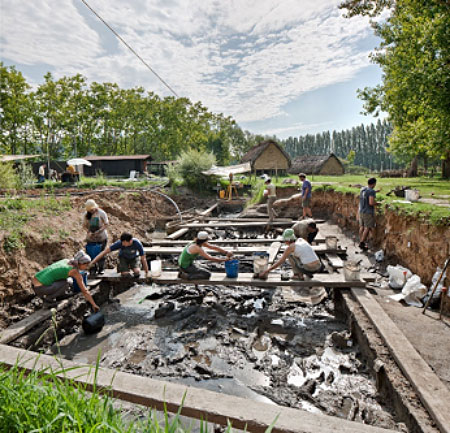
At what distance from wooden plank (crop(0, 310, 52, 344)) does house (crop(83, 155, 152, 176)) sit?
2958 cm

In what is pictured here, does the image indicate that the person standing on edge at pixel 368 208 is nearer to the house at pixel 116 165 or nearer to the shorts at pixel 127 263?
the shorts at pixel 127 263

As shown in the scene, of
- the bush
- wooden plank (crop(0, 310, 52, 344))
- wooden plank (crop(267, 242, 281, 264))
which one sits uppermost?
the bush

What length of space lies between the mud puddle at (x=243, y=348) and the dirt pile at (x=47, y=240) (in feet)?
4.26

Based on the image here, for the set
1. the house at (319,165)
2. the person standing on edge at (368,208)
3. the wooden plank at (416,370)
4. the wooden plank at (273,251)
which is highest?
the house at (319,165)

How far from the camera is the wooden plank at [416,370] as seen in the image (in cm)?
243

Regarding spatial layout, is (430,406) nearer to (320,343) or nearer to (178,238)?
(320,343)

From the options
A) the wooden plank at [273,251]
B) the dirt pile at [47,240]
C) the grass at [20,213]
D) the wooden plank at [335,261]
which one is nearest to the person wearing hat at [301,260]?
the wooden plank at [335,261]

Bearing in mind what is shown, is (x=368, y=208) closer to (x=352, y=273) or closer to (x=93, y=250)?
(x=352, y=273)

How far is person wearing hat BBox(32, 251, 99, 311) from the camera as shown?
15.8 ft

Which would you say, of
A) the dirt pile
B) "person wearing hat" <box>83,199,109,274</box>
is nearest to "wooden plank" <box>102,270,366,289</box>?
"person wearing hat" <box>83,199,109,274</box>

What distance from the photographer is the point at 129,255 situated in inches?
236

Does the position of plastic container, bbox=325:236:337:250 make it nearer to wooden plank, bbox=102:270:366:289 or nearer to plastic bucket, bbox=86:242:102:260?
wooden plank, bbox=102:270:366:289

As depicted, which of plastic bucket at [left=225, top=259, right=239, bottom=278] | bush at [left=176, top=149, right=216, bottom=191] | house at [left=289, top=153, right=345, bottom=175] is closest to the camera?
plastic bucket at [left=225, top=259, right=239, bottom=278]

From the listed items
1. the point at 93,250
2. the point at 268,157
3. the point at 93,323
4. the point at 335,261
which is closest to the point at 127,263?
the point at 93,250
